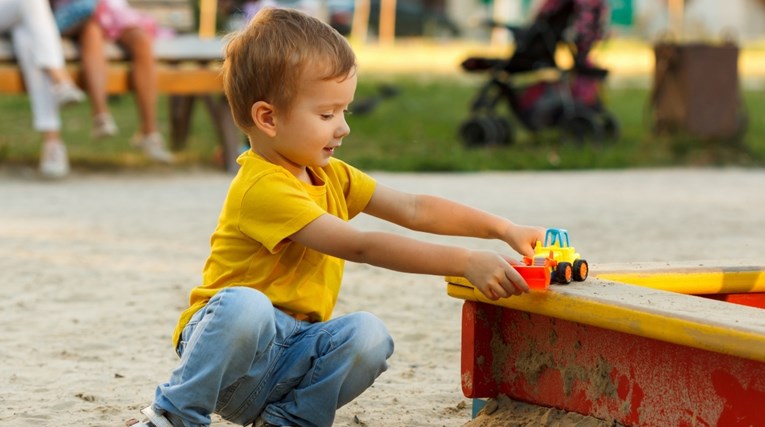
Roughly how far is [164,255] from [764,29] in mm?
32438

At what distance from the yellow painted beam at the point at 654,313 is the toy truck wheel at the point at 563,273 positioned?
0.07 ft

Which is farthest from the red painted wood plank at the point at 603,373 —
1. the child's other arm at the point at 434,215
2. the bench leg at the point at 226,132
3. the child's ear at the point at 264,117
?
the bench leg at the point at 226,132

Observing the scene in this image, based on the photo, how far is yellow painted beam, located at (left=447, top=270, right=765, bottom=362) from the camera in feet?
7.44

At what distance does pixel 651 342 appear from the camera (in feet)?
8.30

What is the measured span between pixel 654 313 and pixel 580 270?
1.06ft

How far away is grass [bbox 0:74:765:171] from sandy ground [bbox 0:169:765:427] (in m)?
0.35

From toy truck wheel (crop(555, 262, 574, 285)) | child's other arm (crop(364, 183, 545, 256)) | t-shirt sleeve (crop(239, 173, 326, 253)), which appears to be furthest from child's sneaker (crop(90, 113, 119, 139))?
toy truck wheel (crop(555, 262, 574, 285))

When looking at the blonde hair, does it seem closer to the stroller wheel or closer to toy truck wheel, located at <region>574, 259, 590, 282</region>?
toy truck wheel, located at <region>574, 259, 590, 282</region>

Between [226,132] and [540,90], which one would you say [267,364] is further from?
[540,90]

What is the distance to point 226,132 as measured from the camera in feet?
28.4

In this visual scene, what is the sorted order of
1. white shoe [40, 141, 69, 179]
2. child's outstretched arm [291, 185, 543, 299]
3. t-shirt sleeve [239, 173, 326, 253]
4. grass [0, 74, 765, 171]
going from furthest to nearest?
grass [0, 74, 765, 171] → white shoe [40, 141, 69, 179] → t-shirt sleeve [239, 173, 326, 253] → child's outstretched arm [291, 185, 543, 299]

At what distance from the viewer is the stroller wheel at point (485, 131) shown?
9.71 meters

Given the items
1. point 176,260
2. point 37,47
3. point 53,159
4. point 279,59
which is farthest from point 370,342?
point 53,159

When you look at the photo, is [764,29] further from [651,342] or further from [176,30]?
[651,342]
